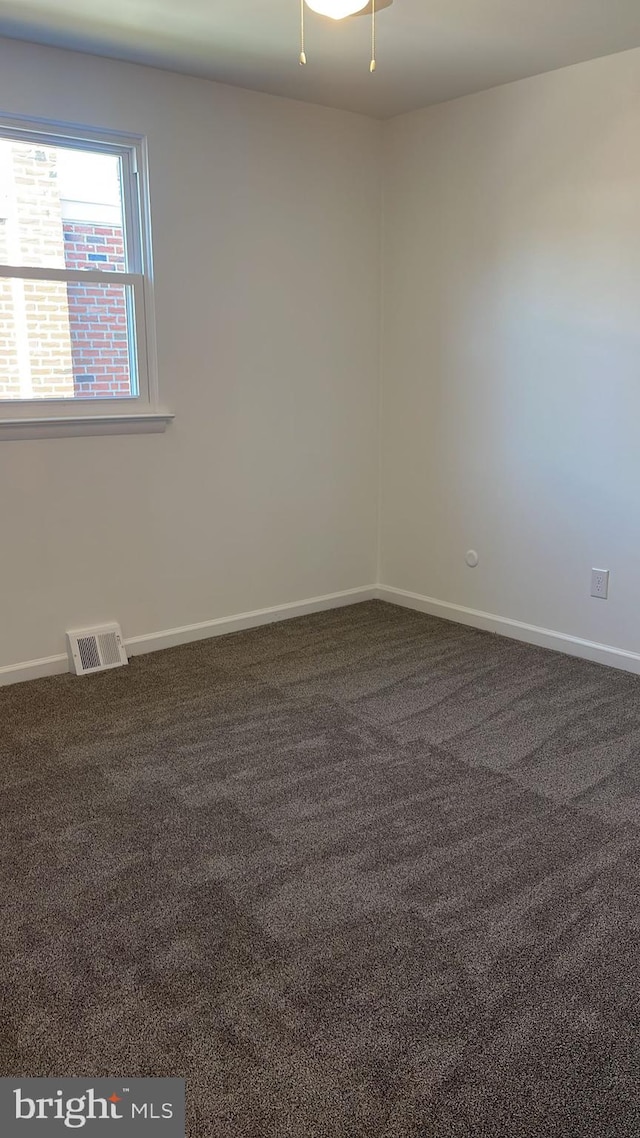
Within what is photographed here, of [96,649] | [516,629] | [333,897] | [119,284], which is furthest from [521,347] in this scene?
[333,897]

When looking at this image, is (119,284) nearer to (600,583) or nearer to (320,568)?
(320,568)

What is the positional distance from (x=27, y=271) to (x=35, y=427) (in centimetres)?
59

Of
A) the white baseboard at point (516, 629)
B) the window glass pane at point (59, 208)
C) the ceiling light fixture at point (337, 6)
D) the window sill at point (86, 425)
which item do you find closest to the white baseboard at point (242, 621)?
the white baseboard at point (516, 629)

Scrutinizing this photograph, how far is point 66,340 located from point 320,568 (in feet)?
5.70

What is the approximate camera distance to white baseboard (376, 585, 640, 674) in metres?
3.71

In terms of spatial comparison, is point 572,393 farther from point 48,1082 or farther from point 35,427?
point 48,1082

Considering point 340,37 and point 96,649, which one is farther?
point 96,649

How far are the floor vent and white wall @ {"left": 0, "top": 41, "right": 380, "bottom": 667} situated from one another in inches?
2.5

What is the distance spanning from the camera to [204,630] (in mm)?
4078

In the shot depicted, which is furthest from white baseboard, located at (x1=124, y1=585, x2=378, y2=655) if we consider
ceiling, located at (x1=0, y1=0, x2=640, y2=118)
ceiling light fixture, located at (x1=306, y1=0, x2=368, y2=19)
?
ceiling light fixture, located at (x1=306, y1=0, x2=368, y2=19)

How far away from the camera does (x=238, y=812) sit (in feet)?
8.39

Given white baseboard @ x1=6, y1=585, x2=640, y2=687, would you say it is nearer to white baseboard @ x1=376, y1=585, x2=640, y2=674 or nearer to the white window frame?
white baseboard @ x1=376, y1=585, x2=640, y2=674

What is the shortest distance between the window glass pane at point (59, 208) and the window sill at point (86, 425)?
598 mm

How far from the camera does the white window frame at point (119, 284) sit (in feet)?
10.8
